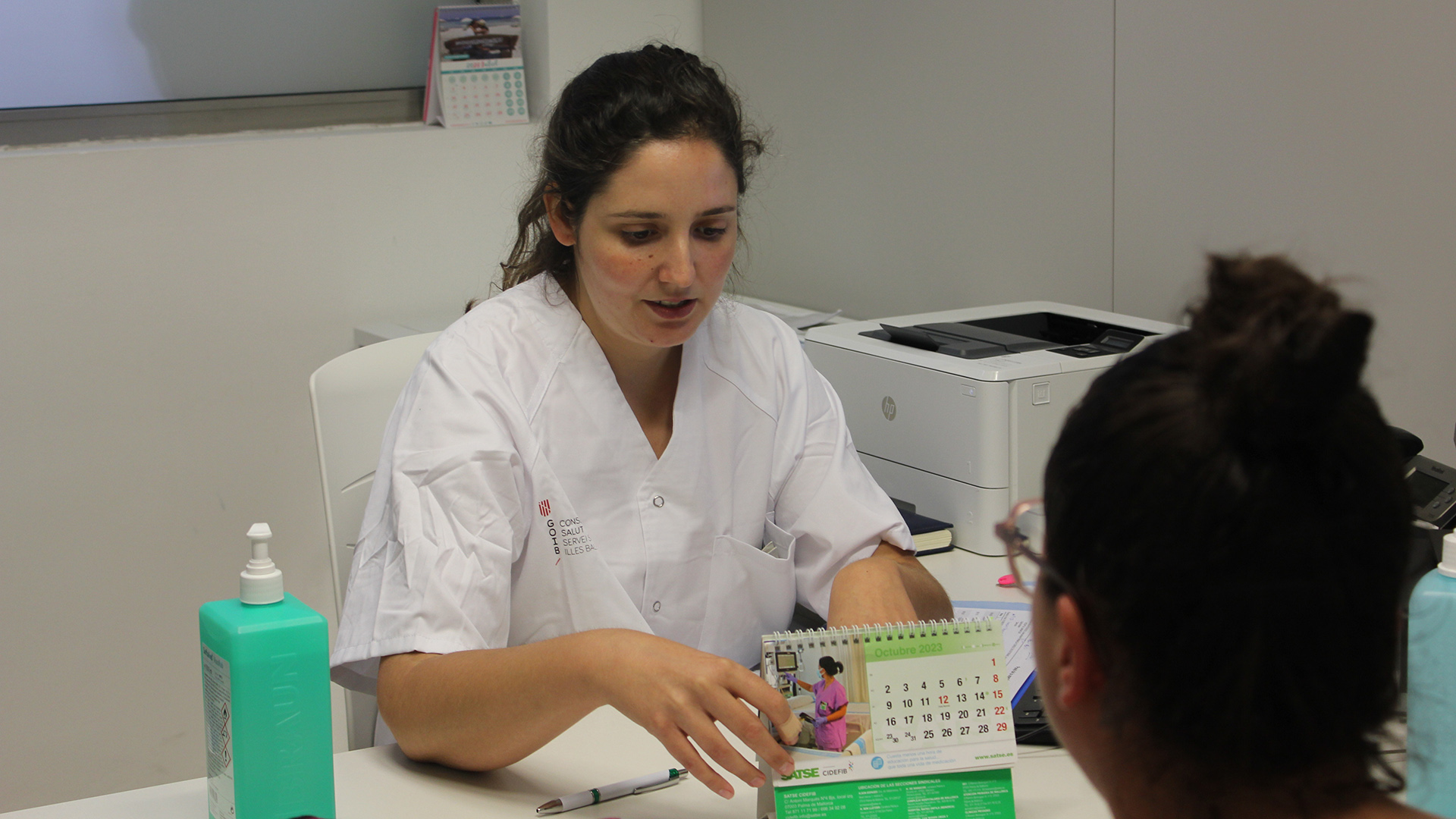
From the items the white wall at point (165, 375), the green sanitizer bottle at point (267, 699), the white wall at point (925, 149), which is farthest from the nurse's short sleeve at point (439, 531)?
the white wall at point (165, 375)

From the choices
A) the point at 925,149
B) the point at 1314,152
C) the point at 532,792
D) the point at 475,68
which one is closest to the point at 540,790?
the point at 532,792

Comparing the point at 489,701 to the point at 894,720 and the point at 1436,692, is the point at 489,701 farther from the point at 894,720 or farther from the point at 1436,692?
the point at 1436,692

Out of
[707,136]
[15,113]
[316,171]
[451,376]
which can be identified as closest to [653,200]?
[707,136]

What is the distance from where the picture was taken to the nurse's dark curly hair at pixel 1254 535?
521 millimetres

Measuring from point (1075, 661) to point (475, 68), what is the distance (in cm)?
232

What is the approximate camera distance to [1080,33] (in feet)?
6.58

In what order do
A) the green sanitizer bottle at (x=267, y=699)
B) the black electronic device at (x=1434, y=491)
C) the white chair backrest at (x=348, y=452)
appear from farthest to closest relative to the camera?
1. the white chair backrest at (x=348, y=452)
2. the black electronic device at (x=1434, y=491)
3. the green sanitizer bottle at (x=267, y=699)

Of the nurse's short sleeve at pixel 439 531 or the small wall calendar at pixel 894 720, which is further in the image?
the nurse's short sleeve at pixel 439 531

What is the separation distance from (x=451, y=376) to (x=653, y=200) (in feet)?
0.92

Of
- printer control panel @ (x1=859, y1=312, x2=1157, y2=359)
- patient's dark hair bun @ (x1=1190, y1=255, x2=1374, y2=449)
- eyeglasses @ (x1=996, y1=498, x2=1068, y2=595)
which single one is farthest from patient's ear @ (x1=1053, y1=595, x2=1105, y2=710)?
printer control panel @ (x1=859, y1=312, x2=1157, y2=359)

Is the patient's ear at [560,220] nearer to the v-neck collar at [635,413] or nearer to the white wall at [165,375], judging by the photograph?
the v-neck collar at [635,413]

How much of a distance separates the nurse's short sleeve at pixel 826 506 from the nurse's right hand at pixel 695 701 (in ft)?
1.52

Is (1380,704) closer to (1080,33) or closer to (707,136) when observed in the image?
(707,136)

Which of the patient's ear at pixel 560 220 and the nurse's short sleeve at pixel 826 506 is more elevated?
the patient's ear at pixel 560 220
